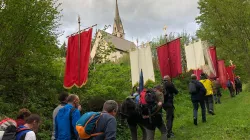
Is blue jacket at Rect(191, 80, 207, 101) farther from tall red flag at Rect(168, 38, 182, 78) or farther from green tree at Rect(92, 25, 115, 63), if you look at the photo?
green tree at Rect(92, 25, 115, 63)

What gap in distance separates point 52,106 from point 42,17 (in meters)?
3.60

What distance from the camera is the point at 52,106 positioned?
40.0ft

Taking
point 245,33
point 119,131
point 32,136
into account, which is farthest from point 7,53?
point 245,33

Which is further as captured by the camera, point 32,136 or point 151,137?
point 151,137

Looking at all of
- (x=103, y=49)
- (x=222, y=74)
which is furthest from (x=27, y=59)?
(x=222, y=74)

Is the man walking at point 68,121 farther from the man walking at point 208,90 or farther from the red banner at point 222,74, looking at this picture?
the red banner at point 222,74

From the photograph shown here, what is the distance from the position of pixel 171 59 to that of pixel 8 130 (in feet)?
37.0

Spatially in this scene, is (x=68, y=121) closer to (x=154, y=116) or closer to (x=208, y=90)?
(x=154, y=116)

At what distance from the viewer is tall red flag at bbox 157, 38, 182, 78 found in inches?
570

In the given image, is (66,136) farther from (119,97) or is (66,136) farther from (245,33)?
(245,33)

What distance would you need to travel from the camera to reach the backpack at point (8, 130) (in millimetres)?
4062

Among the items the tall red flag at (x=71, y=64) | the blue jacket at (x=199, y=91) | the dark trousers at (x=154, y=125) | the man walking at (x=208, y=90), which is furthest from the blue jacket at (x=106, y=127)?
the man walking at (x=208, y=90)

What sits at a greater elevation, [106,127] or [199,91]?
[199,91]

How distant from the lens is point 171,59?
14.6 metres
